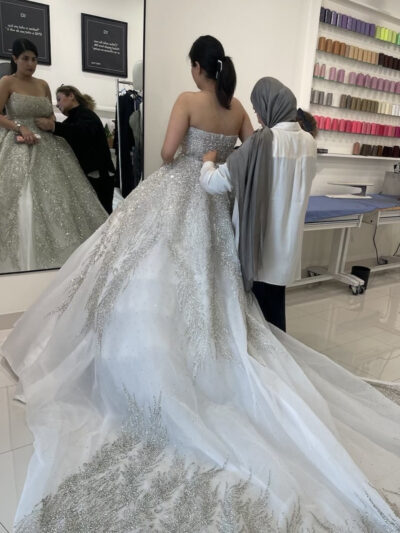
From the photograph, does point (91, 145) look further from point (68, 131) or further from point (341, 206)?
point (341, 206)

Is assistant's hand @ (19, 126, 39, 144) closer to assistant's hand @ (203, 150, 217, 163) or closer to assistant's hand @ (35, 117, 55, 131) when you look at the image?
assistant's hand @ (35, 117, 55, 131)

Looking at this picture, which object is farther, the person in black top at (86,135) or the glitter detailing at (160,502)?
the person in black top at (86,135)

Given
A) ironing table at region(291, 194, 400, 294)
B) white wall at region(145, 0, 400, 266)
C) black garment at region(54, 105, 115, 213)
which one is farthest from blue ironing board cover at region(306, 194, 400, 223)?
black garment at region(54, 105, 115, 213)

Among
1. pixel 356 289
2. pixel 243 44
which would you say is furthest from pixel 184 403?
pixel 356 289

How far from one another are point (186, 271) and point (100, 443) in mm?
736

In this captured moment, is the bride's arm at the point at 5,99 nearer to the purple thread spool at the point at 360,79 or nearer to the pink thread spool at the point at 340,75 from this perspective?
the pink thread spool at the point at 340,75

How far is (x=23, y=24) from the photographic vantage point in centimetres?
235

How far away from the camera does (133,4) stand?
2574 mm

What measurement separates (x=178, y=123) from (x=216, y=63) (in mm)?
293

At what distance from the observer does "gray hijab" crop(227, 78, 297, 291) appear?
5.57ft

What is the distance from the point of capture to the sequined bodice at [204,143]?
1.95 metres

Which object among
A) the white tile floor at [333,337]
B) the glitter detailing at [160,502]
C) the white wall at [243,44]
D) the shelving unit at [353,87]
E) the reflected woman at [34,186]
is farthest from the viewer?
the shelving unit at [353,87]

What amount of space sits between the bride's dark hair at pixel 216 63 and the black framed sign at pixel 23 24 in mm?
1032

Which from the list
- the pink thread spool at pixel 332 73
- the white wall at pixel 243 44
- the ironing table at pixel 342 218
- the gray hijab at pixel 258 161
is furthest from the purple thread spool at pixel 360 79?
the gray hijab at pixel 258 161
